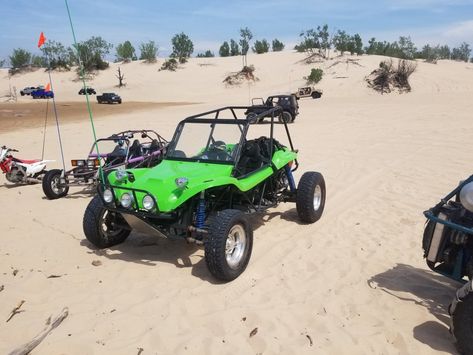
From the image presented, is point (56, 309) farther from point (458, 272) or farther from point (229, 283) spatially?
point (458, 272)

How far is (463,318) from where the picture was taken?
3.19 m

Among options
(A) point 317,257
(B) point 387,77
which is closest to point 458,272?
(A) point 317,257

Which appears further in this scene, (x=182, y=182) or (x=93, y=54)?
(x=93, y=54)

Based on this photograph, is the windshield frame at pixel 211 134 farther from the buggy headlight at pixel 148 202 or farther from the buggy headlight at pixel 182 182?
the buggy headlight at pixel 148 202

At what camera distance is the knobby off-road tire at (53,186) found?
794 cm

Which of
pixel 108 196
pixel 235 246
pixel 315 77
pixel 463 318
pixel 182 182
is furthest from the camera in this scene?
pixel 315 77

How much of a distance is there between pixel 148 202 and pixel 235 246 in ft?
3.49

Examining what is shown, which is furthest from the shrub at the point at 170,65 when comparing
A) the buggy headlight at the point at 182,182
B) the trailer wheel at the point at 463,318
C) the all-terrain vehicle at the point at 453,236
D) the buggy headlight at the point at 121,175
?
the trailer wheel at the point at 463,318

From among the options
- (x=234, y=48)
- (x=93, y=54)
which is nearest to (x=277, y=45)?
(x=234, y=48)

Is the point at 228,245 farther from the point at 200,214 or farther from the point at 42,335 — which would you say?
the point at 42,335

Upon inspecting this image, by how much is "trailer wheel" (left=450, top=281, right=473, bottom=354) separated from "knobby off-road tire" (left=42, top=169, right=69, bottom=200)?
6929mm

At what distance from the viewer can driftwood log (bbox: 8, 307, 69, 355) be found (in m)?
3.38

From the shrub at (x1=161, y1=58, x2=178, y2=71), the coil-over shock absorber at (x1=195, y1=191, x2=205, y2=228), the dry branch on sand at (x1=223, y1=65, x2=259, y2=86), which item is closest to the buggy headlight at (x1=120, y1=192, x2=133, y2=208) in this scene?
the coil-over shock absorber at (x1=195, y1=191, x2=205, y2=228)

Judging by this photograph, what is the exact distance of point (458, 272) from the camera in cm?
368
